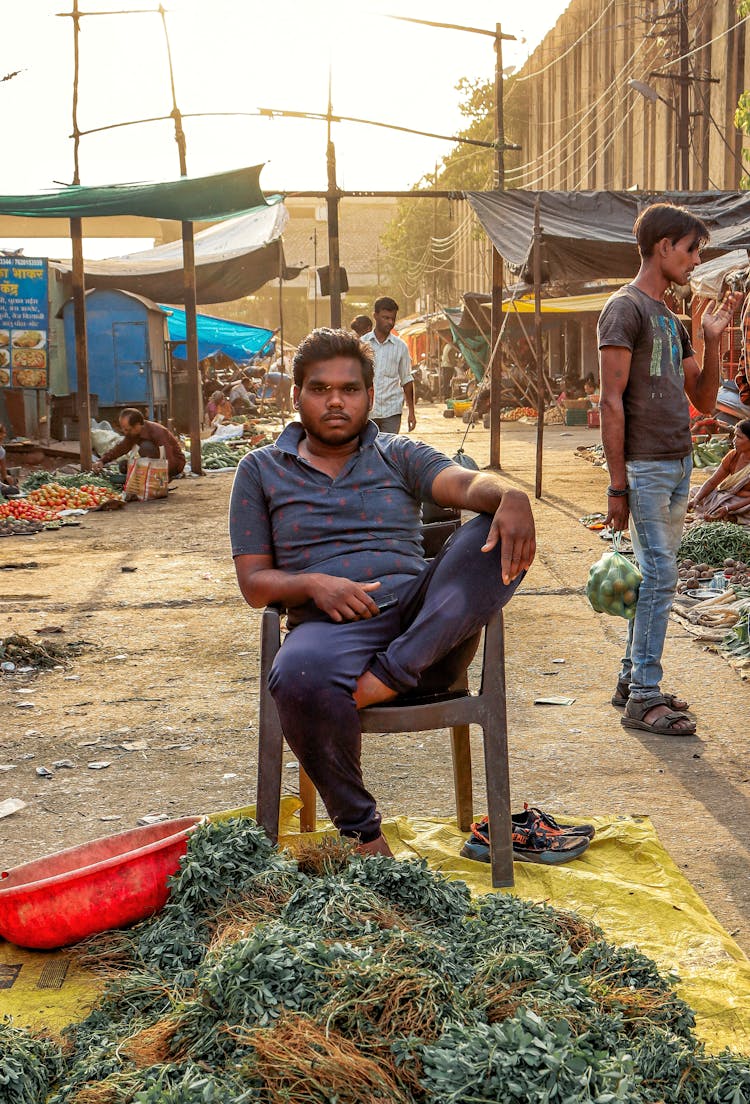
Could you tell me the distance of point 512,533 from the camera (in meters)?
2.97

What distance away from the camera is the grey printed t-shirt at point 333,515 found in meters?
3.28

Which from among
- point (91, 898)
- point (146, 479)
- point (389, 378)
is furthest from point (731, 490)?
point (91, 898)

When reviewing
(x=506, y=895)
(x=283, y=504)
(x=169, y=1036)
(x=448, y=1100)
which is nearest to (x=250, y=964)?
(x=169, y=1036)

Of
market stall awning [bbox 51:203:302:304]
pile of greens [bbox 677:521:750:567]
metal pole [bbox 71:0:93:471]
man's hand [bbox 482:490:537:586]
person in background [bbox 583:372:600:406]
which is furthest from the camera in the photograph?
person in background [bbox 583:372:600:406]

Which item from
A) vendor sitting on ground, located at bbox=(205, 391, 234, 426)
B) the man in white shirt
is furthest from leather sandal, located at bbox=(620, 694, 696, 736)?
vendor sitting on ground, located at bbox=(205, 391, 234, 426)

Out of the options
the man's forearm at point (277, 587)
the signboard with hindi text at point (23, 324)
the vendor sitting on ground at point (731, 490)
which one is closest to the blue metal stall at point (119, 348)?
the signboard with hindi text at point (23, 324)

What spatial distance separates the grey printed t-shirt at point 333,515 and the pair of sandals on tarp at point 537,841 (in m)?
0.86

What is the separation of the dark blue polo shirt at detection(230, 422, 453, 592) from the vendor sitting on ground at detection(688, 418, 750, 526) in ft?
19.7

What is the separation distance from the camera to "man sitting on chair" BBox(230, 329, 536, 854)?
9.68 feet

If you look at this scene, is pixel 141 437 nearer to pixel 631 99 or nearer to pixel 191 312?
pixel 191 312

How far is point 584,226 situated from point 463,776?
937 cm

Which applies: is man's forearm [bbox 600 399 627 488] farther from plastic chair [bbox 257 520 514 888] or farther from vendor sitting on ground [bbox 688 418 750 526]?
vendor sitting on ground [bbox 688 418 750 526]

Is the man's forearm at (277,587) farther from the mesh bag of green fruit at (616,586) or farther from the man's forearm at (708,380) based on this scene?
the man's forearm at (708,380)

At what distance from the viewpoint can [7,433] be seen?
17.5 m
